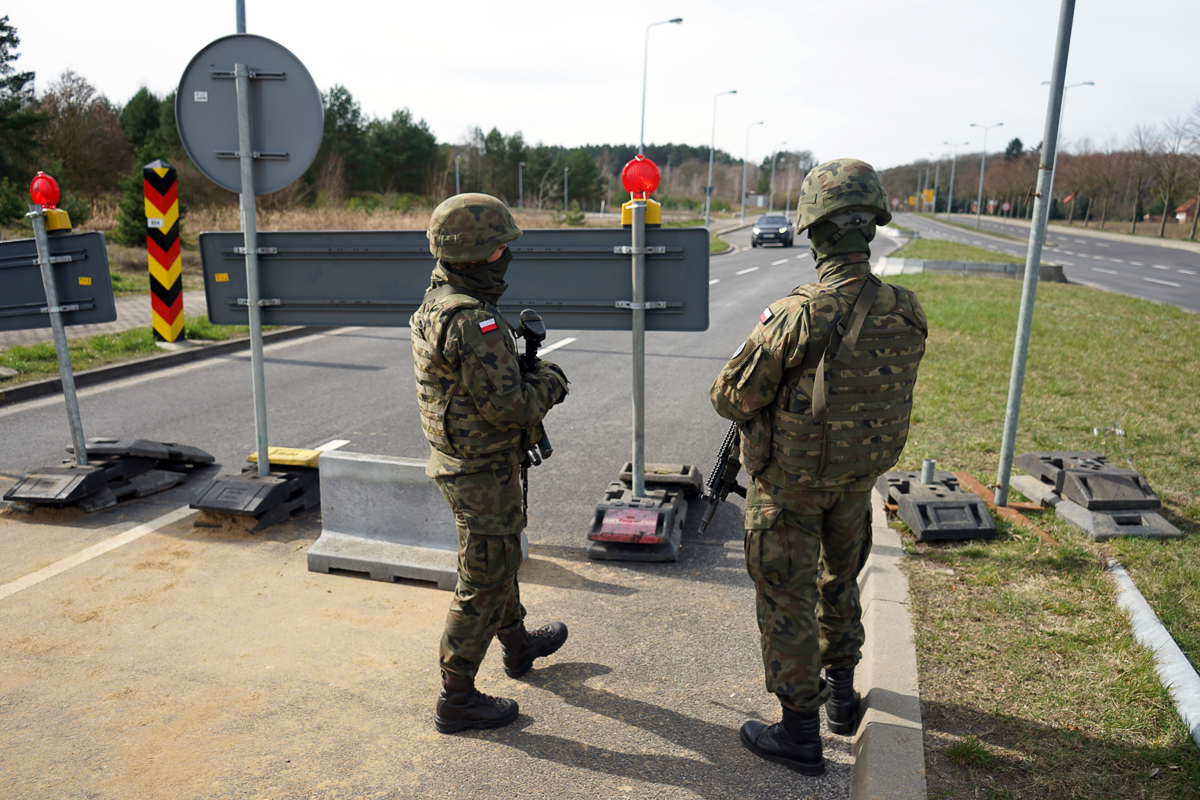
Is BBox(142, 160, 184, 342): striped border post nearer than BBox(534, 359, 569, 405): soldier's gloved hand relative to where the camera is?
No

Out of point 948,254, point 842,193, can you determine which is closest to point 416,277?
point 842,193

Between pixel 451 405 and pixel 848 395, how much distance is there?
134cm

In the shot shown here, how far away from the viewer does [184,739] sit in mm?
2842

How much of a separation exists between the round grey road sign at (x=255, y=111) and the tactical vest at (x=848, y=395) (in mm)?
3248

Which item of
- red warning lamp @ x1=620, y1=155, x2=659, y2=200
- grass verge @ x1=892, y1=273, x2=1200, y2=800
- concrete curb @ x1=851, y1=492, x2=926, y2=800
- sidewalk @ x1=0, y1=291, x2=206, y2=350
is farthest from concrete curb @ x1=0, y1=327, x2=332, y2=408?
grass verge @ x1=892, y1=273, x2=1200, y2=800

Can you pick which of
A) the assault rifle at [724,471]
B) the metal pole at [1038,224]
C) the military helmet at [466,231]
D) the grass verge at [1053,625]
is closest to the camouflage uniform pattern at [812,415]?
the assault rifle at [724,471]

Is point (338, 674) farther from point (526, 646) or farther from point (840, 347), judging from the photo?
point (840, 347)

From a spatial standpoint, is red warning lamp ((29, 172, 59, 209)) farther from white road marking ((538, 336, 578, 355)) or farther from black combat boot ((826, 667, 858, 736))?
white road marking ((538, 336, 578, 355))

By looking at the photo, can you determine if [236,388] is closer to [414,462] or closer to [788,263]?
[414,462]

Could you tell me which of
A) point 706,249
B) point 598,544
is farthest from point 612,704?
point 706,249

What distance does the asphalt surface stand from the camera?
8.77ft

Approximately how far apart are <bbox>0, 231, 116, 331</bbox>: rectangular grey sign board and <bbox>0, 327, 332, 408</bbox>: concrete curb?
3.05 m

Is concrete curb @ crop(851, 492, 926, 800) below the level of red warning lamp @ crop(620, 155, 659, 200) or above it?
below

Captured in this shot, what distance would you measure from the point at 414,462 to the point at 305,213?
2348cm
